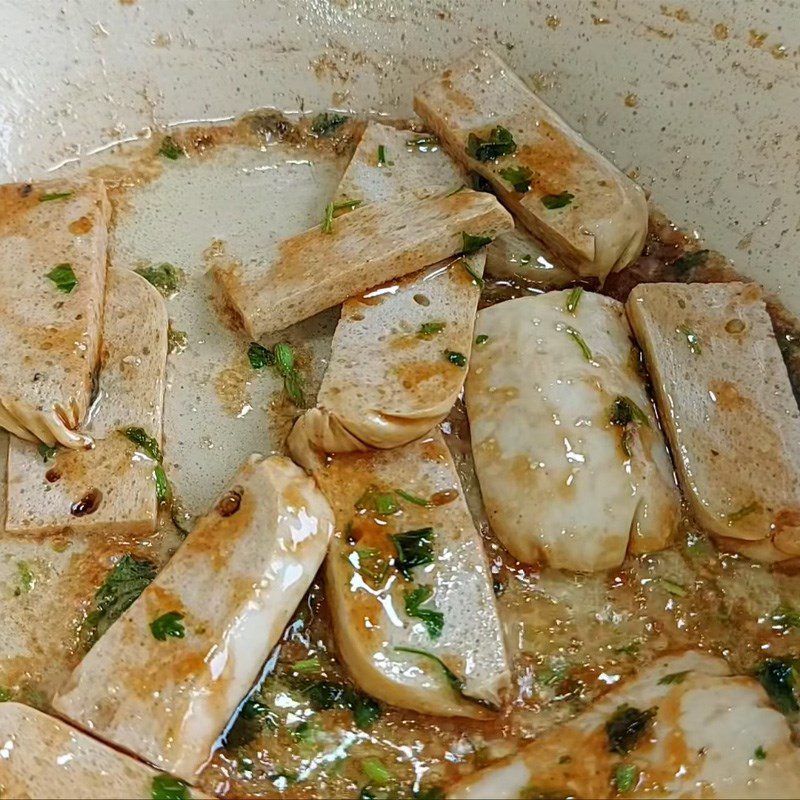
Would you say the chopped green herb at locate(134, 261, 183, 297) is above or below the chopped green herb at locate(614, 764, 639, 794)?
below

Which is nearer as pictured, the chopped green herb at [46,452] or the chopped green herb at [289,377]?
the chopped green herb at [46,452]

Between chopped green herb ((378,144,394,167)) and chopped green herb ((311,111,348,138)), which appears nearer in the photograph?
chopped green herb ((378,144,394,167))

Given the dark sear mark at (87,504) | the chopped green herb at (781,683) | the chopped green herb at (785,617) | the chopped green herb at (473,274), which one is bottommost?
the dark sear mark at (87,504)

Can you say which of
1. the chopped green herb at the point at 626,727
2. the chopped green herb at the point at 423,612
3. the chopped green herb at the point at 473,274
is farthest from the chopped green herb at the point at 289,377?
the chopped green herb at the point at 626,727

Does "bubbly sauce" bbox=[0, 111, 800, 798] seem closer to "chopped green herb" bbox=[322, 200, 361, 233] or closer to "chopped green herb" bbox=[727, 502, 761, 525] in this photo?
"chopped green herb" bbox=[727, 502, 761, 525]

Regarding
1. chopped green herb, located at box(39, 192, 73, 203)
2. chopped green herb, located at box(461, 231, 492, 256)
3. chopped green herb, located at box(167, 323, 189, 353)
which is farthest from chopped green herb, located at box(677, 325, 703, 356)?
chopped green herb, located at box(39, 192, 73, 203)

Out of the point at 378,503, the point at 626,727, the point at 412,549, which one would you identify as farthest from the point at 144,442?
the point at 626,727

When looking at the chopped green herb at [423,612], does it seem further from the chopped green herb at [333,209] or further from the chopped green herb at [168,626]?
the chopped green herb at [333,209]
